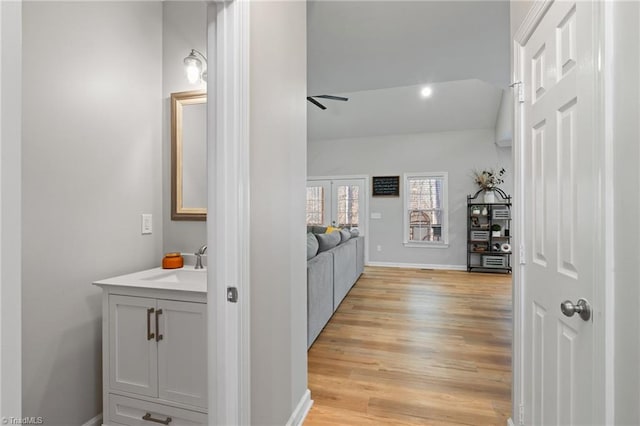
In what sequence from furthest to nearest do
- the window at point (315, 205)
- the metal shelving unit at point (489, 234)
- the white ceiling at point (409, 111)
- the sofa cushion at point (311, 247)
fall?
the window at point (315, 205) < the metal shelving unit at point (489, 234) < the white ceiling at point (409, 111) < the sofa cushion at point (311, 247)

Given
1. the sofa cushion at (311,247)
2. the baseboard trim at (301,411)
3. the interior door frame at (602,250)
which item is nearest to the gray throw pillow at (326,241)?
the sofa cushion at (311,247)

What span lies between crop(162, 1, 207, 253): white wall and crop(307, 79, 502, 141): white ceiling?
4158 millimetres

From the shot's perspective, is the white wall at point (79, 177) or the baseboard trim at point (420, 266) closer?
the white wall at point (79, 177)

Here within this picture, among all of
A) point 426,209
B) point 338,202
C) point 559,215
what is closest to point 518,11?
point 559,215

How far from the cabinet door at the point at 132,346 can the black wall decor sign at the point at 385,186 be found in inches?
232

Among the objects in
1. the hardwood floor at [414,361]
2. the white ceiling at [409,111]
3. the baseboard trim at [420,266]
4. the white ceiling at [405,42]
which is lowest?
the hardwood floor at [414,361]

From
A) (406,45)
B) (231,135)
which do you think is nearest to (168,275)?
(231,135)

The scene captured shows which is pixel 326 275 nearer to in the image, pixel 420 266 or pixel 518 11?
pixel 518 11

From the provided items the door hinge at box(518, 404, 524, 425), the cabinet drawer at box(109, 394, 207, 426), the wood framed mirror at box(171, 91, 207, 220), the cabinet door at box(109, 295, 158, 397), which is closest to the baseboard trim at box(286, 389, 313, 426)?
the cabinet drawer at box(109, 394, 207, 426)

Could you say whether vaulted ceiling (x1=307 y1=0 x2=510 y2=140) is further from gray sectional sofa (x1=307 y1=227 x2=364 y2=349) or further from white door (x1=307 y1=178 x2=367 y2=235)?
white door (x1=307 y1=178 x2=367 y2=235)

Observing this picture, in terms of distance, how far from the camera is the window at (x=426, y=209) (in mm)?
6609

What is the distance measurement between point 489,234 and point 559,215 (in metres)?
5.43

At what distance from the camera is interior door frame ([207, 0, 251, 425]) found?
1179 millimetres

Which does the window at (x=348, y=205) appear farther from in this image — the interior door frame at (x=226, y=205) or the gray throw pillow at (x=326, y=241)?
the interior door frame at (x=226, y=205)
